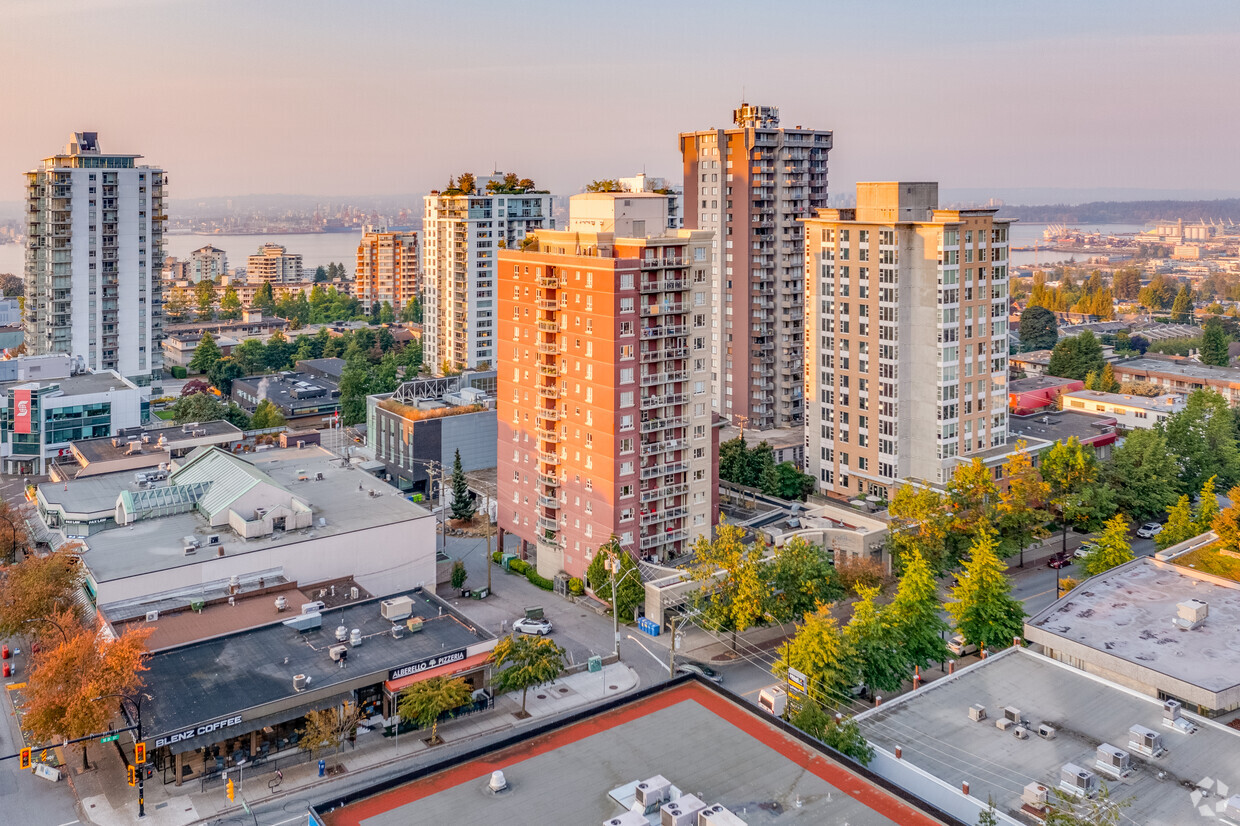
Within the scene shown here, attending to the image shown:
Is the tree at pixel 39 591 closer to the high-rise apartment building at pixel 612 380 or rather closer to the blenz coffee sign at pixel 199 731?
the blenz coffee sign at pixel 199 731

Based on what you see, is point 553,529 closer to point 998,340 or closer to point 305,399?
point 998,340

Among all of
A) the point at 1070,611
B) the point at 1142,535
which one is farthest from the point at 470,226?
the point at 1070,611

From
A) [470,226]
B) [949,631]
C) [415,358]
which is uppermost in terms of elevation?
[470,226]

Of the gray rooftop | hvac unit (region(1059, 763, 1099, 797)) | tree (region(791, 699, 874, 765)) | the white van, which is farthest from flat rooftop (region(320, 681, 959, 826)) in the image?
hvac unit (region(1059, 763, 1099, 797))

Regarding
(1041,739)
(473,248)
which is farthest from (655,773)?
(473,248)

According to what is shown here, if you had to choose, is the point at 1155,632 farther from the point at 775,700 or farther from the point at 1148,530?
the point at 1148,530

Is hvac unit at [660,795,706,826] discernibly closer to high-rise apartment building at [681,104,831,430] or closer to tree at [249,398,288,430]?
high-rise apartment building at [681,104,831,430]

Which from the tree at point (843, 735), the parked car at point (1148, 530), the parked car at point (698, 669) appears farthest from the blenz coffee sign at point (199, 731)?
the parked car at point (1148, 530)
